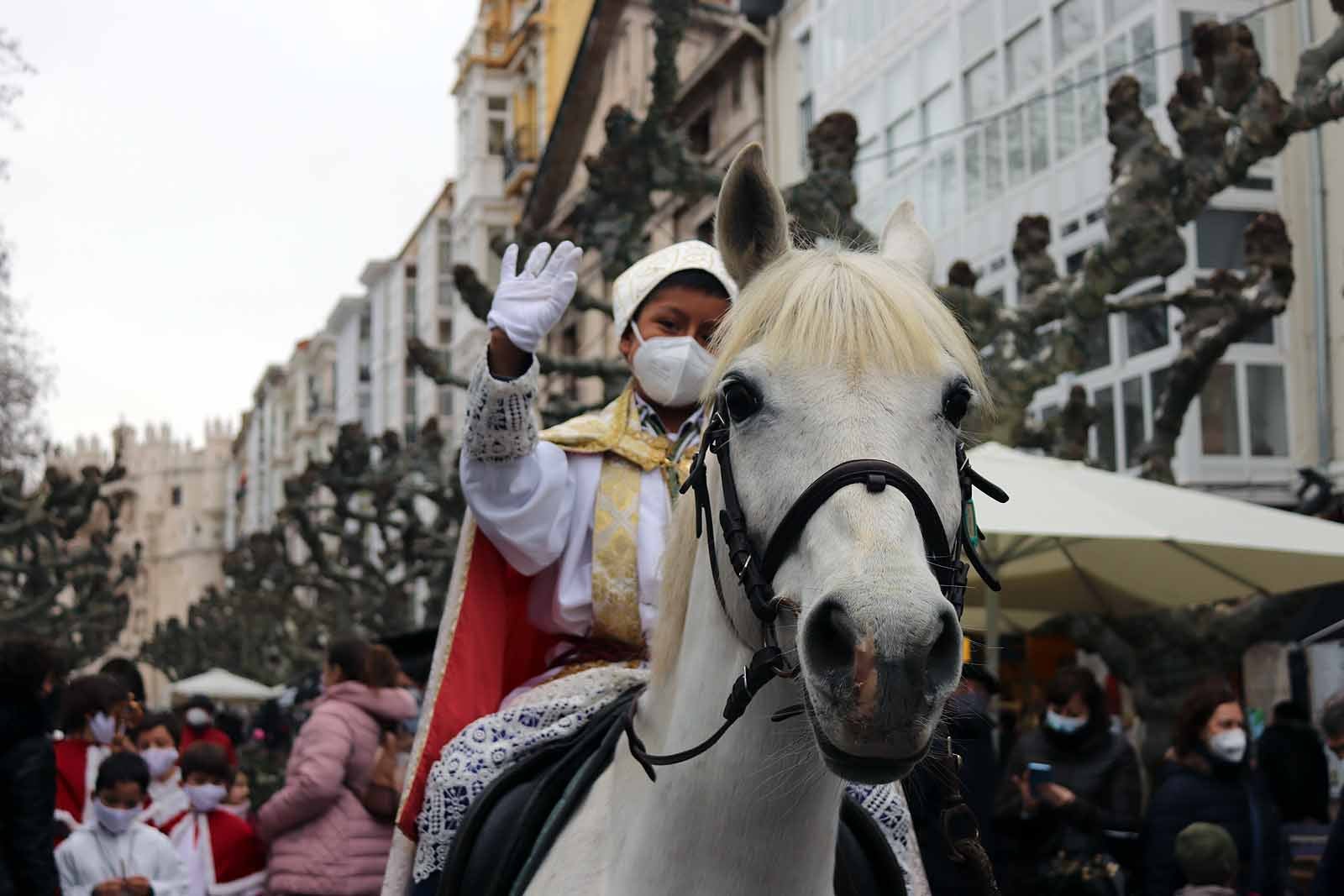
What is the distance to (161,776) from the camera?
29.1 feet

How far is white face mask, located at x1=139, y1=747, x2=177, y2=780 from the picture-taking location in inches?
344

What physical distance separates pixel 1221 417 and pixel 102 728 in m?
17.5

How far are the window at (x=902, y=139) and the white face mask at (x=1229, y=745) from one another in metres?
20.4

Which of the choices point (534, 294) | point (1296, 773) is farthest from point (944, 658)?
point (1296, 773)

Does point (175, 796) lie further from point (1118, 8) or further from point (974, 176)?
point (974, 176)

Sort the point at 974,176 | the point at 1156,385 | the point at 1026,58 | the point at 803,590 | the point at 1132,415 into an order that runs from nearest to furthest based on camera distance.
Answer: the point at 803,590 → the point at 1156,385 → the point at 1132,415 → the point at 1026,58 → the point at 974,176

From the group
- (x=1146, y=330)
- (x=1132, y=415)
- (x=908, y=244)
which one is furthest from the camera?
(x=1132, y=415)

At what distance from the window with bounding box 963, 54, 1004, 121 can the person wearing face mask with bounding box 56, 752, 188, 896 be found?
20200 millimetres

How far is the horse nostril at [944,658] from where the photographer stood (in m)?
2.18

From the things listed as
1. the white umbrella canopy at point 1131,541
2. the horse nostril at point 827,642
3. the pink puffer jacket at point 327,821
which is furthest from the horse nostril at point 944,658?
the pink puffer jacket at point 327,821

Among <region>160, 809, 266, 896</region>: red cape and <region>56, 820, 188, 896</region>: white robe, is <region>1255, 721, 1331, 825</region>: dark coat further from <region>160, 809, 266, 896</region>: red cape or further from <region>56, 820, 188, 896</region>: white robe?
<region>56, 820, 188, 896</region>: white robe

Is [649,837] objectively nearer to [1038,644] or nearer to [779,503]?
[779,503]

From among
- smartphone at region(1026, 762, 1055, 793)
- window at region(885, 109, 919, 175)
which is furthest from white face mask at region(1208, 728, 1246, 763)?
window at region(885, 109, 919, 175)

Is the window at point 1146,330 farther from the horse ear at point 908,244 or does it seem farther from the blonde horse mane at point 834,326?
the blonde horse mane at point 834,326
